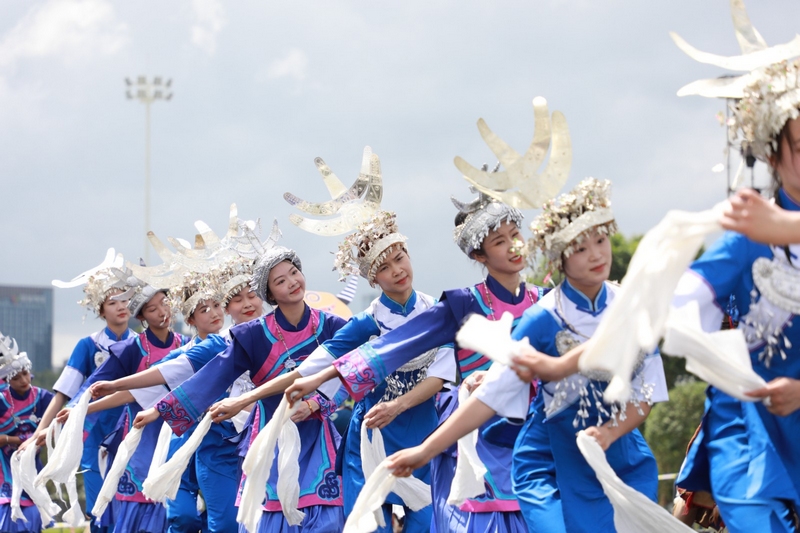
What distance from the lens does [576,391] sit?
4.32 metres

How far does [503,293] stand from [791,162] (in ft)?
7.41

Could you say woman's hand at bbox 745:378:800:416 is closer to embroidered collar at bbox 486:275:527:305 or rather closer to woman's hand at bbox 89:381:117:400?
embroidered collar at bbox 486:275:527:305

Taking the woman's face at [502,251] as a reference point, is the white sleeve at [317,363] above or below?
below

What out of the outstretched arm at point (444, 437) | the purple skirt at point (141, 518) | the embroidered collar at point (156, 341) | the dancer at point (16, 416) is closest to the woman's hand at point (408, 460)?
the outstretched arm at point (444, 437)

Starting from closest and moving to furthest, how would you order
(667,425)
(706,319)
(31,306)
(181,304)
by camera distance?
(706,319) < (181,304) < (667,425) < (31,306)

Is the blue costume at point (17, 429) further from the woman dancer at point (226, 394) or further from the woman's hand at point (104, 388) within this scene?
the woman's hand at point (104, 388)

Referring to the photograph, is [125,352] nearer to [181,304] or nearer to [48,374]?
[181,304]

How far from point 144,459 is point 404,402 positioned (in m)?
3.62

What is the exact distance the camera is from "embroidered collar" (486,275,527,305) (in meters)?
5.66

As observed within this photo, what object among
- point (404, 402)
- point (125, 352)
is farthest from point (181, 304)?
point (404, 402)

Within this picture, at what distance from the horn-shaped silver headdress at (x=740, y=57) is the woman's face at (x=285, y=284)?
3620mm

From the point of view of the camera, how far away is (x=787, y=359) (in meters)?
3.54

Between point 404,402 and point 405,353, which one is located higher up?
point 405,353

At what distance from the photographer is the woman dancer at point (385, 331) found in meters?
6.50
